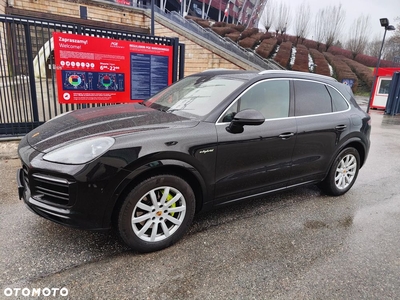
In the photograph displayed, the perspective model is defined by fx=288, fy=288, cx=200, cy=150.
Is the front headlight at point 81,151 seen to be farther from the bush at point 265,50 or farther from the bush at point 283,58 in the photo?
the bush at point 265,50

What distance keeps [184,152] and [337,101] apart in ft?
8.34

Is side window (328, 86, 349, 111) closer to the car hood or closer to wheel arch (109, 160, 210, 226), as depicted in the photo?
the car hood

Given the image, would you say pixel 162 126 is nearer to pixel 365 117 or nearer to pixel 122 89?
pixel 365 117

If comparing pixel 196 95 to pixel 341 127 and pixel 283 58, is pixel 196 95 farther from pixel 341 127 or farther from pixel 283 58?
→ pixel 283 58

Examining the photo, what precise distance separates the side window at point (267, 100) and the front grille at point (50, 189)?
1.60 m

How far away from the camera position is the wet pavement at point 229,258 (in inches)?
87.0

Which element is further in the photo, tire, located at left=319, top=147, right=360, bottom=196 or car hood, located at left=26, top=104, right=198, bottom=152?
tire, located at left=319, top=147, right=360, bottom=196

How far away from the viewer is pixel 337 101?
3953mm

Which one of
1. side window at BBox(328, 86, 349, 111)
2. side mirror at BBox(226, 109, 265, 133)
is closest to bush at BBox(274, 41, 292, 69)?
side window at BBox(328, 86, 349, 111)

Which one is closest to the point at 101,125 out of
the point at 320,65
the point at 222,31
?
the point at 320,65

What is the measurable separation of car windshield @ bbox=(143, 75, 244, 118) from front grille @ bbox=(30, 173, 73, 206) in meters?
1.35

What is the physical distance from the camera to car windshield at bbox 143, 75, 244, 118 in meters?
3.04

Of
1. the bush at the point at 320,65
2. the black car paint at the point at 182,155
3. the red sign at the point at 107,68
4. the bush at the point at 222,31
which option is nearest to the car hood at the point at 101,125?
the black car paint at the point at 182,155

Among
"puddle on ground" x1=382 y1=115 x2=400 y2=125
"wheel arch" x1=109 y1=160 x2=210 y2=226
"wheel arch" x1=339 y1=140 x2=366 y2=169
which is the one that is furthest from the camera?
"puddle on ground" x1=382 y1=115 x2=400 y2=125
